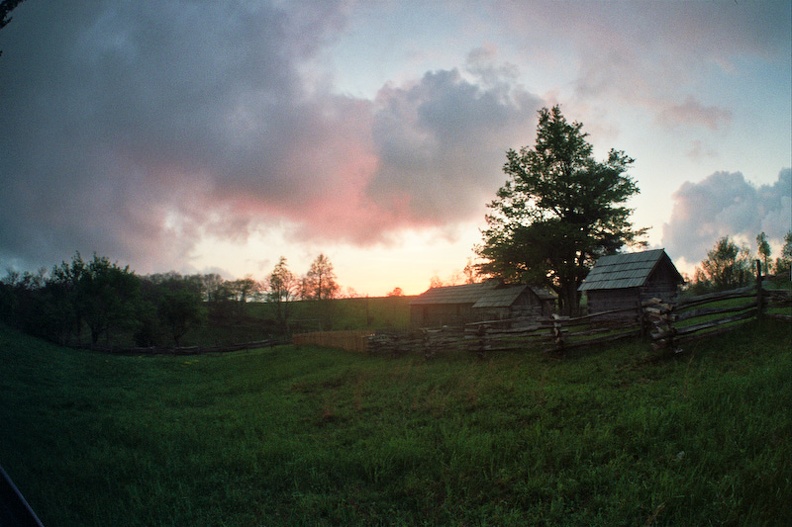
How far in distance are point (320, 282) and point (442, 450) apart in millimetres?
51359

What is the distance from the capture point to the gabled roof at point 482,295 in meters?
30.2

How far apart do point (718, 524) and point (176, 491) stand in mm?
6732

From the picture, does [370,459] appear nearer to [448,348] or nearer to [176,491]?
[176,491]

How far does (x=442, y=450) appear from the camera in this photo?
6789 millimetres

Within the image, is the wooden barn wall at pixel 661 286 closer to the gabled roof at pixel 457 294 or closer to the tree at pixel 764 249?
the gabled roof at pixel 457 294

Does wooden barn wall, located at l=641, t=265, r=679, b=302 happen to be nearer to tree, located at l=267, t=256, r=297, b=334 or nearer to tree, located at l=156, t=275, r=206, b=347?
tree, located at l=156, t=275, r=206, b=347

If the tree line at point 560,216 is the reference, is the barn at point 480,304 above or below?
below

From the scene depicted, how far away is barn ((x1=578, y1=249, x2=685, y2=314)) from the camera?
70.9 ft

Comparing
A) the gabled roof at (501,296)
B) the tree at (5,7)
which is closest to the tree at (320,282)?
the gabled roof at (501,296)

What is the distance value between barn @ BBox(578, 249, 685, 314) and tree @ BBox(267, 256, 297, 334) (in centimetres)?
4138

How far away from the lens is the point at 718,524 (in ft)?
14.1

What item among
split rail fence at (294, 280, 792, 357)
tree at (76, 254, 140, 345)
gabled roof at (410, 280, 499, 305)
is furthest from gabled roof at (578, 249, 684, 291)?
tree at (76, 254, 140, 345)

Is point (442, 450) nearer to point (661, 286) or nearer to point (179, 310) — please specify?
point (661, 286)

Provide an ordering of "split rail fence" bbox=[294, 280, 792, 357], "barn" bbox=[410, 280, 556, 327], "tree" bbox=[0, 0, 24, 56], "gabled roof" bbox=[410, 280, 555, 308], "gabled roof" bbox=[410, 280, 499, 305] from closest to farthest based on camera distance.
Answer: "tree" bbox=[0, 0, 24, 56]
"split rail fence" bbox=[294, 280, 792, 357]
"barn" bbox=[410, 280, 556, 327]
"gabled roof" bbox=[410, 280, 555, 308]
"gabled roof" bbox=[410, 280, 499, 305]
